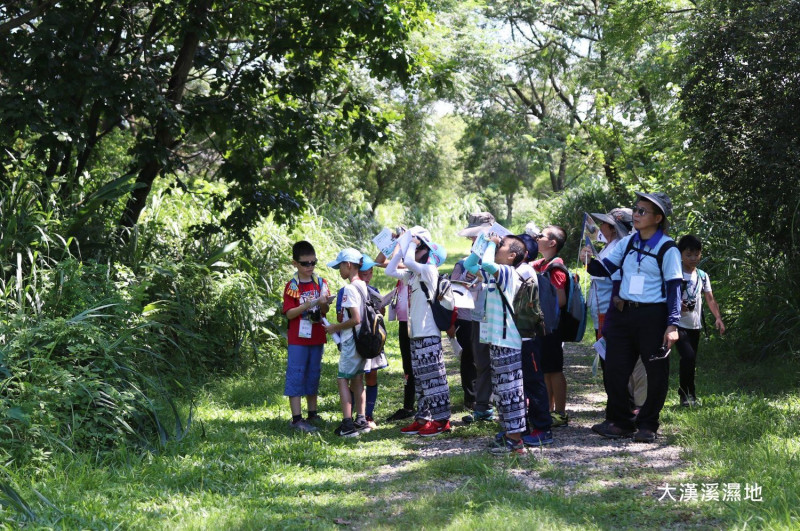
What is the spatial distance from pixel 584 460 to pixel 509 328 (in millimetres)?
1132

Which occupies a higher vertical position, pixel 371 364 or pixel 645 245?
pixel 645 245

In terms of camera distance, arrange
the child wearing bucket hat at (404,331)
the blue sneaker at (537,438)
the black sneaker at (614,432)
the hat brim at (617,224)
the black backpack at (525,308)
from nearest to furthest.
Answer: the black backpack at (525,308)
the blue sneaker at (537,438)
the black sneaker at (614,432)
the hat brim at (617,224)
the child wearing bucket hat at (404,331)

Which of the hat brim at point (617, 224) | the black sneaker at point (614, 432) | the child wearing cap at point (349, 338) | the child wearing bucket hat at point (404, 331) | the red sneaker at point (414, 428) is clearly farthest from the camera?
the child wearing bucket hat at point (404, 331)

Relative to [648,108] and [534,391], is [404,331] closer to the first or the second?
[534,391]

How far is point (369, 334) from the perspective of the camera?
7004mm

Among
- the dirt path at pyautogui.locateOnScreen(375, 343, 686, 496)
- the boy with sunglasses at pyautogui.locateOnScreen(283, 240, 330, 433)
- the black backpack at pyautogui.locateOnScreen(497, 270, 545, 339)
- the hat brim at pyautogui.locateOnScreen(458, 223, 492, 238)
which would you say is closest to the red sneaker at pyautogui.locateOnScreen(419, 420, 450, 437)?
the dirt path at pyautogui.locateOnScreen(375, 343, 686, 496)

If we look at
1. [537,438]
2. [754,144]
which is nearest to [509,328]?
[537,438]

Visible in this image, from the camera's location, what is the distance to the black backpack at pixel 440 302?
23.2ft

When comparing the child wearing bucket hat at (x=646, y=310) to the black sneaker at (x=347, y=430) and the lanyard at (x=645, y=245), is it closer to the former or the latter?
the lanyard at (x=645, y=245)

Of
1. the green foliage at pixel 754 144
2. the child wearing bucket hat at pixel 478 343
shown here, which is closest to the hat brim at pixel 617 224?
the child wearing bucket hat at pixel 478 343

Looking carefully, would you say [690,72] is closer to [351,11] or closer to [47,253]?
[351,11]

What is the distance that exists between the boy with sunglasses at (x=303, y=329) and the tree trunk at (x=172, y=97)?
2419 millimetres

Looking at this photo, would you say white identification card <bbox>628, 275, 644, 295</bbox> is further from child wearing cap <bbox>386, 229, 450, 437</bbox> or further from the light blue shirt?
child wearing cap <bbox>386, 229, 450, 437</bbox>

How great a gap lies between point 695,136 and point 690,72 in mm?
1267
